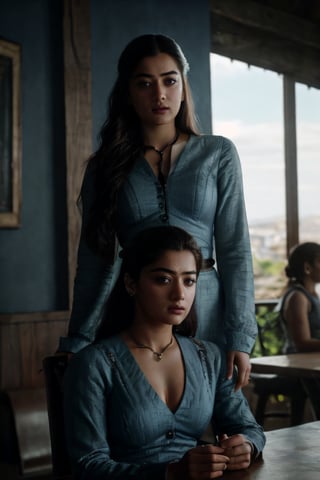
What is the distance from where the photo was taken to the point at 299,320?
13.9 feet

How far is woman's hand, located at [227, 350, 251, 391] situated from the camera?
6.18 feet

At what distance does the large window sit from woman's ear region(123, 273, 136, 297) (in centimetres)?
429

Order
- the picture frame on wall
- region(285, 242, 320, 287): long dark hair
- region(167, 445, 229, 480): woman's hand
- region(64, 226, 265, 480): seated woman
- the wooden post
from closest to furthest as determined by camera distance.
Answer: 1. region(167, 445, 229, 480): woman's hand
2. region(64, 226, 265, 480): seated woman
3. the picture frame on wall
4. region(285, 242, 320, 287): long dark hair
5. the wooden post

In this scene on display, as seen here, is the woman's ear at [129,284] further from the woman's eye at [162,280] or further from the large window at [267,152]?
the large window at [267,152]

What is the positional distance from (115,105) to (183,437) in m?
0.86

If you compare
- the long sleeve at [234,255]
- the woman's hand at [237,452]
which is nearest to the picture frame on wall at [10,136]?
the long sleeve at [234,255]

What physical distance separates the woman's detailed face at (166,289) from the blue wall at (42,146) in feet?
7.20

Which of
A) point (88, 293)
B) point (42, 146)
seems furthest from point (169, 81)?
point (42, 146)

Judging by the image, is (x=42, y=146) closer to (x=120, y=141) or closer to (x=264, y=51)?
(x=120, y=141)

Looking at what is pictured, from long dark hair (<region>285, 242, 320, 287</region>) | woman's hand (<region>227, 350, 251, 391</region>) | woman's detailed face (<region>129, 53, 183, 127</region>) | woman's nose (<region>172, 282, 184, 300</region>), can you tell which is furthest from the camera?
long dark hair (<region>285, 242, 320, 287</region>)

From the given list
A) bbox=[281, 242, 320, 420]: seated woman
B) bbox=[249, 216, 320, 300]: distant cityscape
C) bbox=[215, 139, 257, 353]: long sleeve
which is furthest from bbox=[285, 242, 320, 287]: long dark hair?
bbox=[215, 139, 257, 353]: long sleeve

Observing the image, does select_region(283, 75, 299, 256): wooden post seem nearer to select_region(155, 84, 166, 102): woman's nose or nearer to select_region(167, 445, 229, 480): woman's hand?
select_region(155, 84, 166, 102): woman's nose

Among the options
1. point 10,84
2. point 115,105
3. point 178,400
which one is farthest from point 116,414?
point 10,84

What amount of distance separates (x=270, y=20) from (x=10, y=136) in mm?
2349
